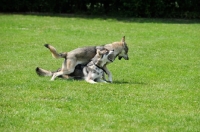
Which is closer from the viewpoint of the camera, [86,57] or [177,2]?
[86,57]

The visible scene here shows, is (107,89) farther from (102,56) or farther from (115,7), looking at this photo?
(115,7)

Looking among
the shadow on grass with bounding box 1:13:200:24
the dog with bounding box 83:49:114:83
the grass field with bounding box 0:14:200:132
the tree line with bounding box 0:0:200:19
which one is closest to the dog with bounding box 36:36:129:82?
the dog with bounding box 83:49:114:83

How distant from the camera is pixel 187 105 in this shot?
32.5ft

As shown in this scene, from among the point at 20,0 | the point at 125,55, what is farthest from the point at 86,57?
the point at 20,0

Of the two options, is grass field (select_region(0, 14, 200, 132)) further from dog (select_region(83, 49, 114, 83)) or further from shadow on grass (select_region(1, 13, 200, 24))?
shadow on grass (select_region(1, 13, 200, 24))

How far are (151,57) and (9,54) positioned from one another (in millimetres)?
4768

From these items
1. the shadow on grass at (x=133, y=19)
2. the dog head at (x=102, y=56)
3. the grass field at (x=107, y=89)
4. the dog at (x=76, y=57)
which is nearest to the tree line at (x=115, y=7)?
the shadow on grass at (x=133, y=19)

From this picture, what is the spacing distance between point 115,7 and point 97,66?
1885 centimetres

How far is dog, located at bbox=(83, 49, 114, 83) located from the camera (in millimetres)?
12195

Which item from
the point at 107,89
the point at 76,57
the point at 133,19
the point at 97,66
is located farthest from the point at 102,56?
the point at 133,19

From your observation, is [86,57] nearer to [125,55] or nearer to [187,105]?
[125,55]

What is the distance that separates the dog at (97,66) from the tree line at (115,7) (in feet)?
57.0

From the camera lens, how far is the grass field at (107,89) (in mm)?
8523

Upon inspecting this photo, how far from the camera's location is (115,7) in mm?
30766
